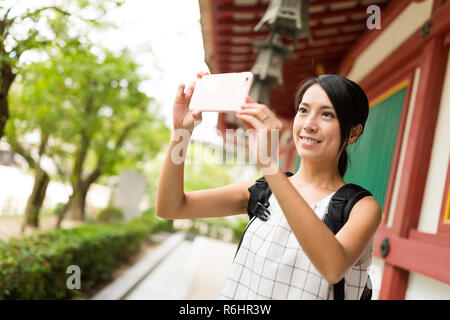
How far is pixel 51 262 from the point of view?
4211 mm

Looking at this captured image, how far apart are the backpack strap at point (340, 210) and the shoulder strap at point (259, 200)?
21 centimetres

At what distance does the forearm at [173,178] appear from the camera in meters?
1.35

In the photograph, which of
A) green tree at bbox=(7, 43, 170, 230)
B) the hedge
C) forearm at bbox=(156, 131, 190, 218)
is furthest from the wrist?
green tree at bbox=(7, 43, 170, 230)

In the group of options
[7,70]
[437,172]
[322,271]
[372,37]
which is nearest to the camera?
[322,271]

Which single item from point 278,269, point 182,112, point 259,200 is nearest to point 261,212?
point 259,200

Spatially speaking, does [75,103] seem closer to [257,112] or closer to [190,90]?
[190,90]

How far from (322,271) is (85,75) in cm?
697

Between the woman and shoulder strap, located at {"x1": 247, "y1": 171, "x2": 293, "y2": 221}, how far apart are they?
1.1 inches

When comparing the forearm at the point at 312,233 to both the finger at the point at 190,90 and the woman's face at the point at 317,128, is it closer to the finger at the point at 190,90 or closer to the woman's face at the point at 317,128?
the woman's face at the point at 317,128

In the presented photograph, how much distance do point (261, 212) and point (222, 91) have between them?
17.3 inches

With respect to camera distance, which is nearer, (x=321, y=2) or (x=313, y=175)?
(x=313, y=175)
